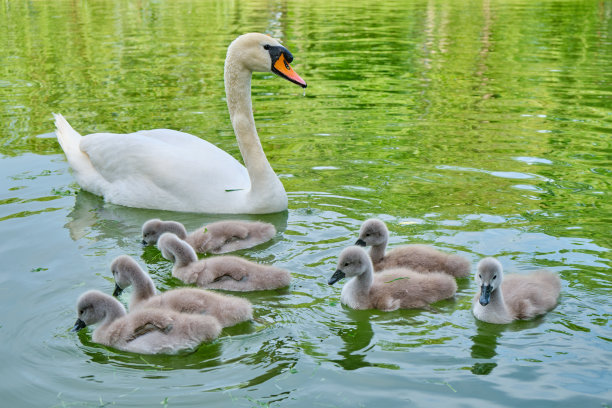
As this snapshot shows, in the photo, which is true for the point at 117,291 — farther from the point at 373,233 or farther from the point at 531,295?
the point at 531,295

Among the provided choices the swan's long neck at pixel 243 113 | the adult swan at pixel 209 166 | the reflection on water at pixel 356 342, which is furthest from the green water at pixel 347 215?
the swan's long neck at pixel 243 113

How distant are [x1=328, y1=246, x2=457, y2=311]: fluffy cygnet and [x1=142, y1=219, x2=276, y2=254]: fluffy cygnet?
1.53 m

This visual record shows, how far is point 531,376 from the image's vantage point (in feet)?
16.9

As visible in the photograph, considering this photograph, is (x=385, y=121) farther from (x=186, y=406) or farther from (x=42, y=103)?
(x=186, y=406)

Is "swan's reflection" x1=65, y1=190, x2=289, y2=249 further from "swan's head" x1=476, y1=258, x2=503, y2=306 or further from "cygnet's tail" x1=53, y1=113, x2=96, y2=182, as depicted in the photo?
"swan's head" x1=476, y1=258, x2=503, y2=306

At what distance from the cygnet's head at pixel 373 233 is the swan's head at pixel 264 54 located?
2491 millimetres

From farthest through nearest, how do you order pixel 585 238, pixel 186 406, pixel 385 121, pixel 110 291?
pixel 385 121 → pixel 585 238 → pixel 110 291 → pixel 186 406

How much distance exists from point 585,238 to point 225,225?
3.41 m

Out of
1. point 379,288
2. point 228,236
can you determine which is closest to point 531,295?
→ point 379,288

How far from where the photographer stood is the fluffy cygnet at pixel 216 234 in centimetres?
757

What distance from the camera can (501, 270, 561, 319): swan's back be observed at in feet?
19.7

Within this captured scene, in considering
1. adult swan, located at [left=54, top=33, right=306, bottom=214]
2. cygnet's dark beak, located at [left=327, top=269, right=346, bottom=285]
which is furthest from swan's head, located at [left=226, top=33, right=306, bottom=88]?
cygnet's dark beak, located at [left=327, top=269, right=346, bottom=285]

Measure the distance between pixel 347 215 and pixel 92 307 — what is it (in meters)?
3.27

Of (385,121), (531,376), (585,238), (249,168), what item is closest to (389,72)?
(385,121)
